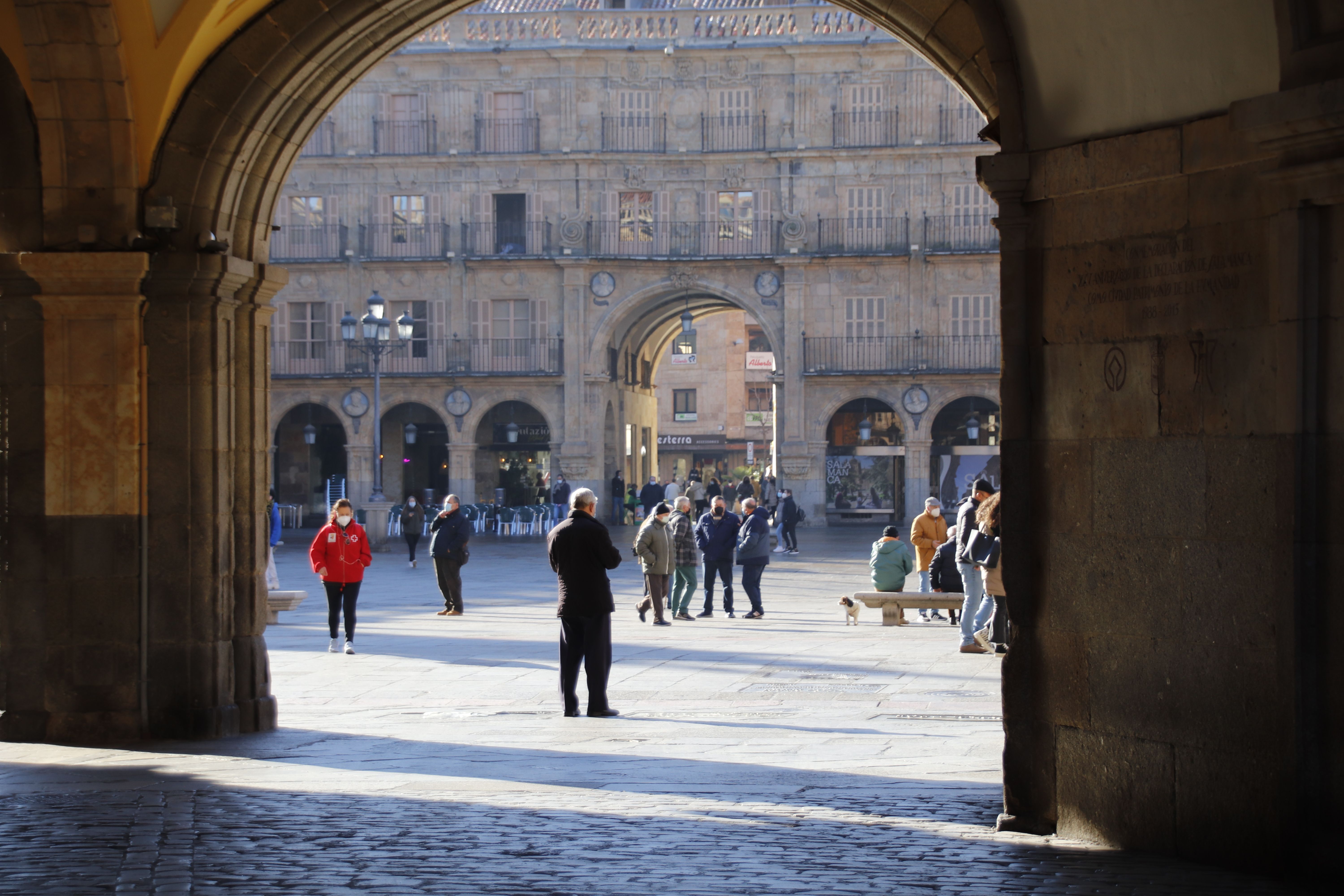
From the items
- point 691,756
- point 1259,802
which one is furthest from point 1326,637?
point 691,756

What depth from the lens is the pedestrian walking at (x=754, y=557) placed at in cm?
1795

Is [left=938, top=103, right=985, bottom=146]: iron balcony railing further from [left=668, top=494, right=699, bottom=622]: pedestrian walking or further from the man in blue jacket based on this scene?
[left=668, top=494, right=699, bottom=622]: pedestrian walking

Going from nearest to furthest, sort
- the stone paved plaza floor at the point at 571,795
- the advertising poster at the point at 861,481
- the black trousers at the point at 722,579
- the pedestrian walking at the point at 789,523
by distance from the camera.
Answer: the stone paved plaza floor at the point at 571,795
the black trousers at the point at 722,579
the pedestrian walking at the point at 789,523
the advertising poster at the point at 861,481

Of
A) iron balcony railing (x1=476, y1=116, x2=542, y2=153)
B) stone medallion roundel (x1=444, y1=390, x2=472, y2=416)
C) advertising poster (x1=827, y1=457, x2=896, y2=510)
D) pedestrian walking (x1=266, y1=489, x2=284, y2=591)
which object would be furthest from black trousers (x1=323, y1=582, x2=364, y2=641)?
advertising poster (x1=827, y1=457, x2=896, y2=510)

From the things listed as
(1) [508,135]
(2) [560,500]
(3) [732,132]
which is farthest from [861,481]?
(1) [508,135]

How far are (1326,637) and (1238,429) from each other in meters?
0.77

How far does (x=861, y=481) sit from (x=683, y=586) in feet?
80.0

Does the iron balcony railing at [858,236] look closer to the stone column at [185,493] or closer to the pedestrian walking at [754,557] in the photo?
the pedestrian walking at [754,557]

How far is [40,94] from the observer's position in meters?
8.23

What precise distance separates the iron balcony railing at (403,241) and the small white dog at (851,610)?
2585cm

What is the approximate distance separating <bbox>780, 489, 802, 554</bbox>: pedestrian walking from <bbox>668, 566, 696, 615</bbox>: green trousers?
11537mm

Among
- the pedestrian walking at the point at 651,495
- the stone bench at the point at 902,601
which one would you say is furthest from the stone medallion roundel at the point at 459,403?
the stone bench at the point at 902,601

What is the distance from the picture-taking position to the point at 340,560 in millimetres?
14141

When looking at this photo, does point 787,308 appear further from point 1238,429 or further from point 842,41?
point 1238,429
